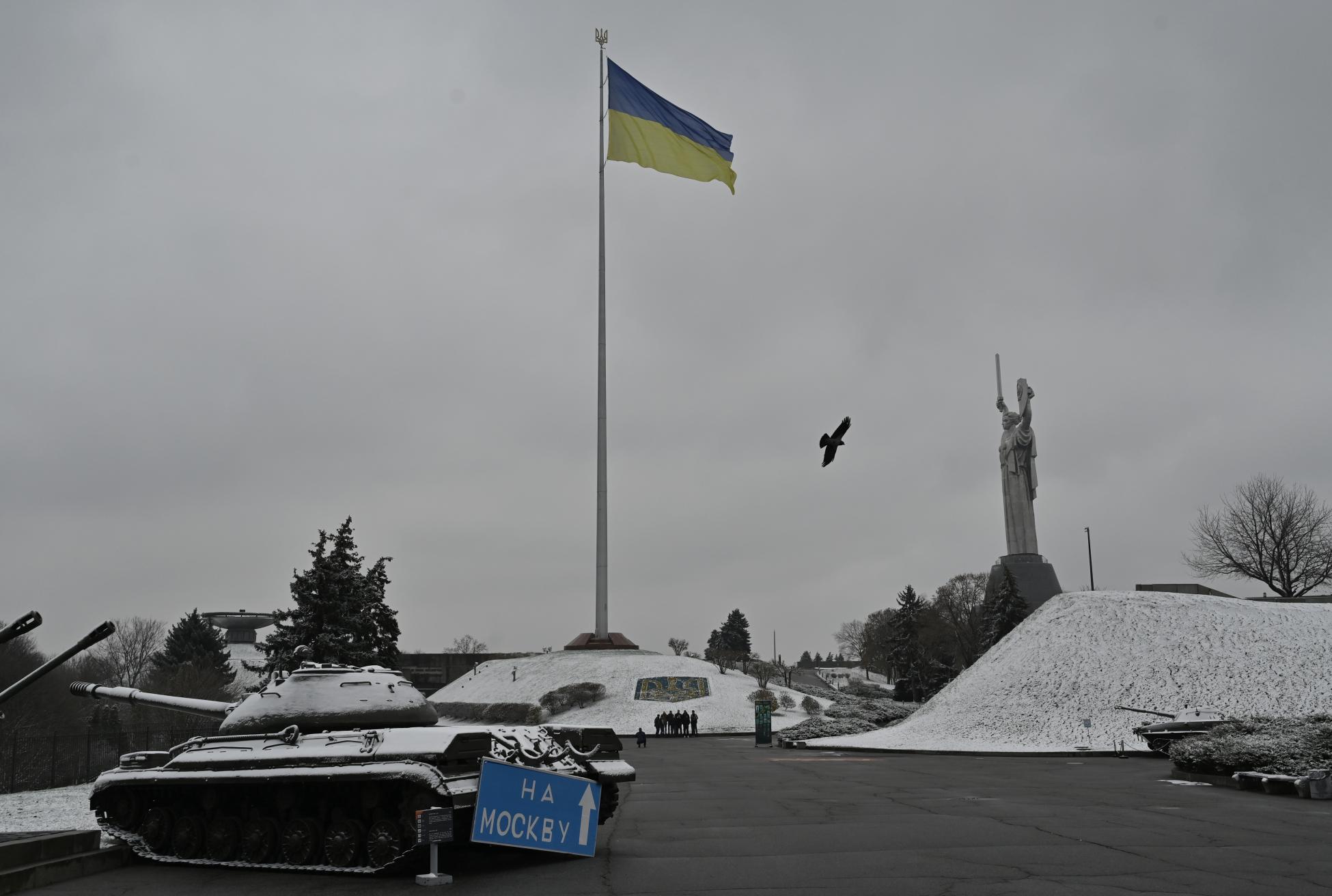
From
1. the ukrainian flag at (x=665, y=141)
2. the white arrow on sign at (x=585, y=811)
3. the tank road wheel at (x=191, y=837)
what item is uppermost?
the ukrainian flag at (x=665, y=141)

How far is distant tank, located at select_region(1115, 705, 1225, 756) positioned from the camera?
2538cm

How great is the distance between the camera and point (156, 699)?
43.1 ft

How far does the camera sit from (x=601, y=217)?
43.8 meters

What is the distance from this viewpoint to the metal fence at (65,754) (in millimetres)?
23750

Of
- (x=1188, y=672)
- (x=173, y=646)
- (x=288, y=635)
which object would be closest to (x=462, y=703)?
(x=173, y=646)

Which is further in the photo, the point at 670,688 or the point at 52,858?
the point at 670,688

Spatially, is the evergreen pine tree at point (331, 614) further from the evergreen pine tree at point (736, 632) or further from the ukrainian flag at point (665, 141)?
the evergreen pine tree at point (736, 632)

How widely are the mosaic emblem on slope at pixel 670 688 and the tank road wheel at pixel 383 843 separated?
44.9 m

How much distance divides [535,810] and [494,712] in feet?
152

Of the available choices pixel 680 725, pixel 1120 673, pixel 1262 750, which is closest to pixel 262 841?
pixel 1262 750

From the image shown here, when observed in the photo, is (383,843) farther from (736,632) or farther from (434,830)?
(736,632)

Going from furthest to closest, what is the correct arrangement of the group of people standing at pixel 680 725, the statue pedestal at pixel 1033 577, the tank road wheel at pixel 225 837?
the statue pedestal at pixel 1033 577
the group of people standing at pixel 680 725
the tank road wheel at pixel 225 837

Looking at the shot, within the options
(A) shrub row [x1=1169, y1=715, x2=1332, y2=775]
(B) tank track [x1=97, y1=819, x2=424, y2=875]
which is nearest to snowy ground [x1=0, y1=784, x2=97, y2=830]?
(B) tank track [x1=97, y1=819, x2=424, y2=875]

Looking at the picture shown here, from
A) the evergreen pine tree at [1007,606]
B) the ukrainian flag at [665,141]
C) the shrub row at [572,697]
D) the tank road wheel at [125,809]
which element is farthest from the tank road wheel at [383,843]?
the evergreen pine tree at [1007,606]
